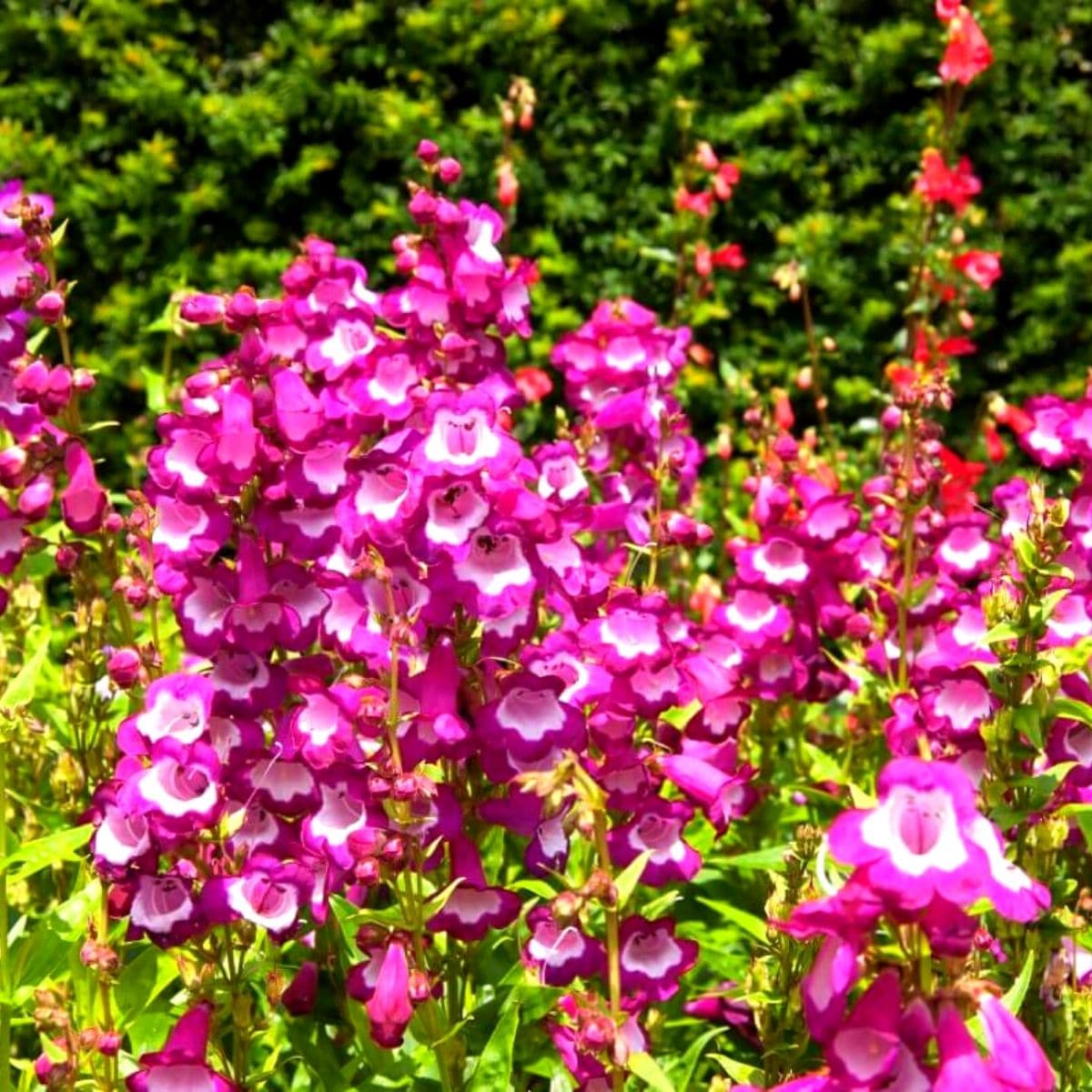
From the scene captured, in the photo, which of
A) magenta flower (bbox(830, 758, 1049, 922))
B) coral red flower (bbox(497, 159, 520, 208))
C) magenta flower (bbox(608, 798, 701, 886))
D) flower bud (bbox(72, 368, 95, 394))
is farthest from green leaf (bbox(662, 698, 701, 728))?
coral red flower (bbox(497, 159, 520, 208))

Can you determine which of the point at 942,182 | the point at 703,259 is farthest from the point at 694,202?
the point at 942,182

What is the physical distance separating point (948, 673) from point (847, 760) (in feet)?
2.59

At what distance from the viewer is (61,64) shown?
637cm

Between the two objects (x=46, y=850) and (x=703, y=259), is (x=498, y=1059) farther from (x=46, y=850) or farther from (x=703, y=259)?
(x=703, y=259)

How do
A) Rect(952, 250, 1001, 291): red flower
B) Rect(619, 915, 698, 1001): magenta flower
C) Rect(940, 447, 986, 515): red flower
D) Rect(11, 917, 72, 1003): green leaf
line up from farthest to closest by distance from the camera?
Rect(952, 250, 1001, 291): red flower
Rect(940, 447, 986, 515): red flower
Rect(619, 915, 698, 1001): magenta flower
Rect(11, 917, 72, 1003): green leaf

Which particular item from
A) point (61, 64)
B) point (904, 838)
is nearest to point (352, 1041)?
point (904, 838)

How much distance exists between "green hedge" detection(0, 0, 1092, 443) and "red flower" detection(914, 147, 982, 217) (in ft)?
4.91

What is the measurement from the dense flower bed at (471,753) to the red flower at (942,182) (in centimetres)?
183

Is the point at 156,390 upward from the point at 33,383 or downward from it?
downward

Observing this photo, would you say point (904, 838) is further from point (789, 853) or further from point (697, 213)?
point (697, 213)

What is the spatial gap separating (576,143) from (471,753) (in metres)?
4.63

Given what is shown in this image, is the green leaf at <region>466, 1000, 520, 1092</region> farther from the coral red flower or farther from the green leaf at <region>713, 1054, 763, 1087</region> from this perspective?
the coral red flower

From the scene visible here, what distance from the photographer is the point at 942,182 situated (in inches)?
186

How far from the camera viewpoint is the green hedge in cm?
625
